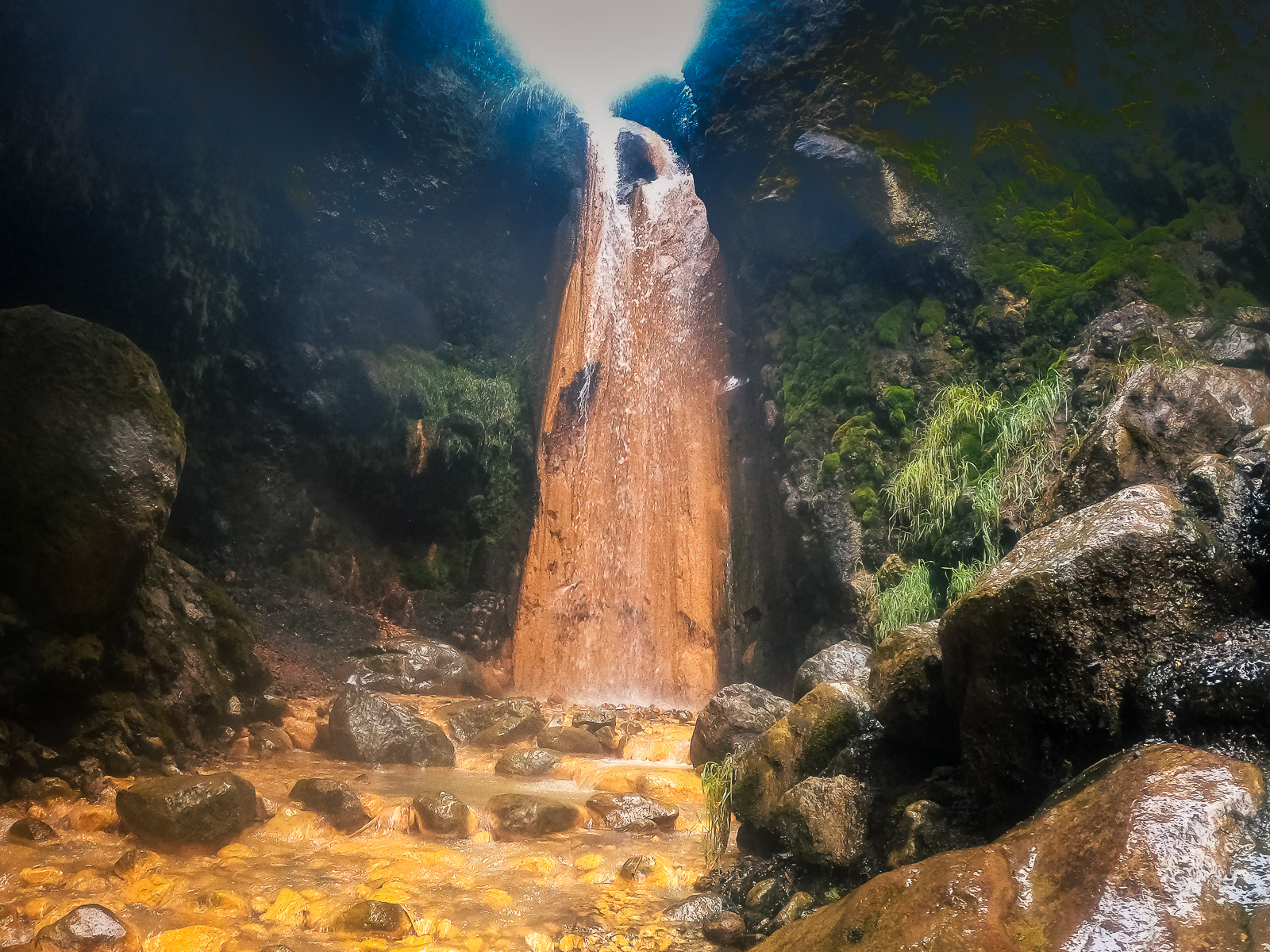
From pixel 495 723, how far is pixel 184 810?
4071 millimetres

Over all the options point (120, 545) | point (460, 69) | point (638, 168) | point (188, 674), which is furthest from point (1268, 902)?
point (638, 168)

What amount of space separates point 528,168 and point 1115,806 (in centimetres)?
1389

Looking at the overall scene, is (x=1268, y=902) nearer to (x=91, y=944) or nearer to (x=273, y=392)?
(x=91, y=944)

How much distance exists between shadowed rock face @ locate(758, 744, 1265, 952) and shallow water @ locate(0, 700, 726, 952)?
1878mm

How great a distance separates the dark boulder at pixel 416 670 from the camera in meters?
9.57

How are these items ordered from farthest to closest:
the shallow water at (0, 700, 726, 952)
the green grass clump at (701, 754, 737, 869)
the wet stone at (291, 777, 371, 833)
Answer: the wet stone at (291, 777, 371, 833)
the green grass clump at (701, 754, 737, 869)
the shallow water at (0, 700, 726, 952)

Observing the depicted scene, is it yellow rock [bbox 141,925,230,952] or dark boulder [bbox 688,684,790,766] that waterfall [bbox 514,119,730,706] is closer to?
dark boulder [bbox 688,684,790,766]

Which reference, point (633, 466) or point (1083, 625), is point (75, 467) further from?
point (633, 466)

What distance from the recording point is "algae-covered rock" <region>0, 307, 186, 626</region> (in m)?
5.14

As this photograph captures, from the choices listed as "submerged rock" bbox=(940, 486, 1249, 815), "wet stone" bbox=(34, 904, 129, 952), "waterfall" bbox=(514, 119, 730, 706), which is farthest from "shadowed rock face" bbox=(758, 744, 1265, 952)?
"waterfall" bbox=(514, 119, 730, 706)

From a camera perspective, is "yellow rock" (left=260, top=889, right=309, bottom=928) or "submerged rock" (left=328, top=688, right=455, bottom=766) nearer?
"yellow rock" (left=260, top=889, right=309, bottom=928)

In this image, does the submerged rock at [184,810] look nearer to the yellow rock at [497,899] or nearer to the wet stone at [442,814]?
the wet stone at [442,814]

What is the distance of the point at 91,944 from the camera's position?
328 centimetres

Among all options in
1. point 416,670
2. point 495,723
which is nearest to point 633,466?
point 416,670
